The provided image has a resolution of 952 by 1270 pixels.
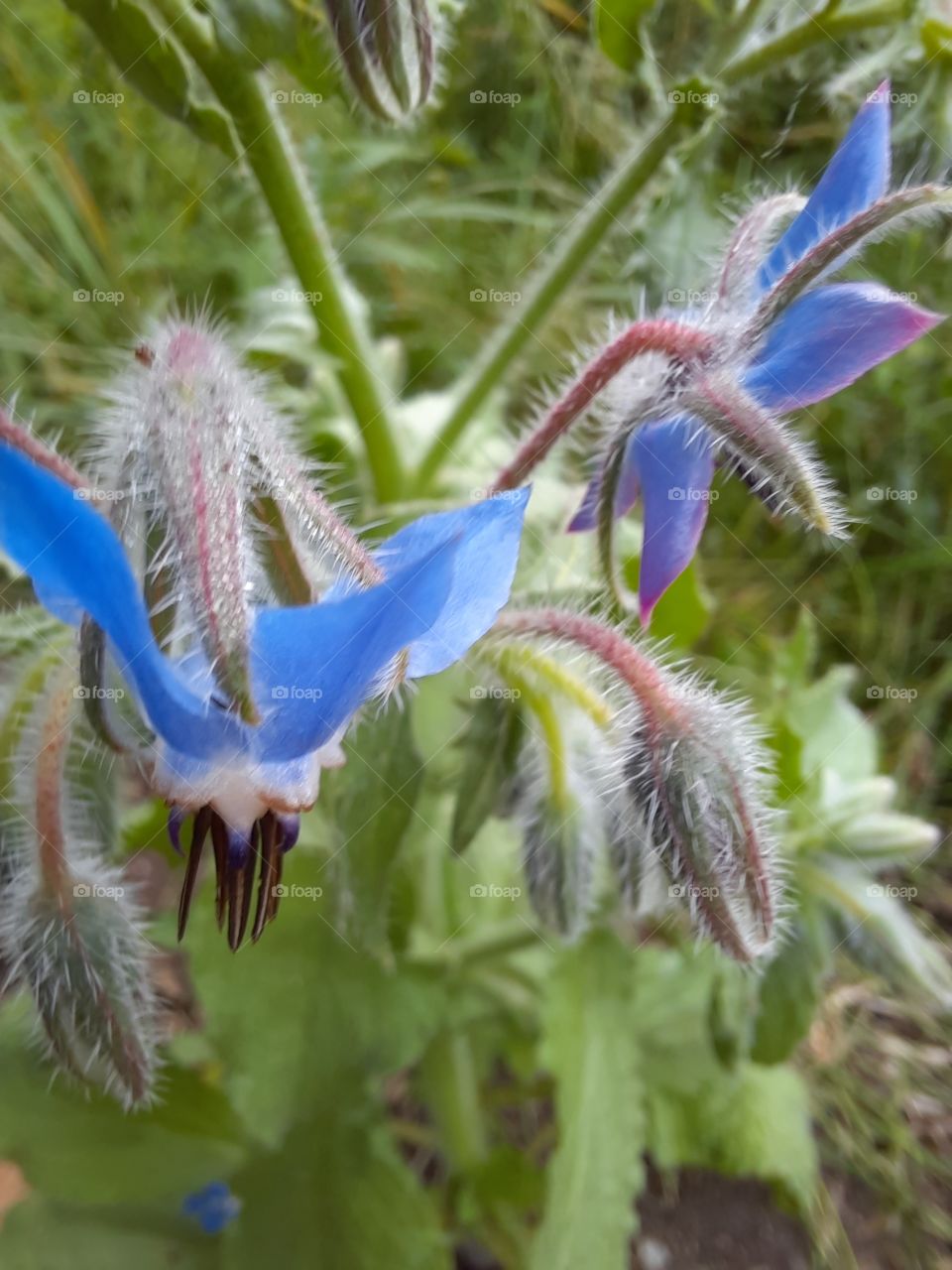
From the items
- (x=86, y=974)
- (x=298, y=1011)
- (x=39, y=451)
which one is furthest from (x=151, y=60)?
(x=298, y=1011)

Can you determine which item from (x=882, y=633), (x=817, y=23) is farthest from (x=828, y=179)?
(x=882, y=633)

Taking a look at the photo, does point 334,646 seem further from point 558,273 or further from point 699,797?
point 558,273

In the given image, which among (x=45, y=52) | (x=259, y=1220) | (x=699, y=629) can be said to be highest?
(x=45, y=52)

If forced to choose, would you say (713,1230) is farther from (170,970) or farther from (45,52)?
(45,52)

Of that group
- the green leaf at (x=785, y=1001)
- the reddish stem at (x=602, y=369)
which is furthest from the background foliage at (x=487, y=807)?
the reddish stem at (x=602, y=369)

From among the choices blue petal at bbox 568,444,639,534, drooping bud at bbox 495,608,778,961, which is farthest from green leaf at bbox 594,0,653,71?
drooping bud at bbox 495,608,778,961

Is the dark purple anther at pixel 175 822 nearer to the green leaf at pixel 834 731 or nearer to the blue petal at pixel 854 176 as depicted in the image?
the blue petal at pixel 854 176

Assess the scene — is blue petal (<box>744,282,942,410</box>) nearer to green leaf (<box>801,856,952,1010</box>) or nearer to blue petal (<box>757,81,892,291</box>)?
blue petal (<box>757,81,892,291</box>)
